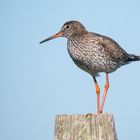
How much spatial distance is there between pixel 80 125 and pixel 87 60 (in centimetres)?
572

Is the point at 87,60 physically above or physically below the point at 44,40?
below

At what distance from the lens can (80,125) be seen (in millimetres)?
5414

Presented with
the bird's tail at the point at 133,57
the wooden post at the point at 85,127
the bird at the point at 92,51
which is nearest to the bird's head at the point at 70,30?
the bird at the point at 92,51

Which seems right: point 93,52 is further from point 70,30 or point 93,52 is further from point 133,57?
point 133,57

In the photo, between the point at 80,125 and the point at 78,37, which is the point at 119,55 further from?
the point at 80,125

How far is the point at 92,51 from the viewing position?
11.1 metres

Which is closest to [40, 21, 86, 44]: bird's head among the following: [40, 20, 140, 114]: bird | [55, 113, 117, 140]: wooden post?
[40, 20, 140, 114]: bird

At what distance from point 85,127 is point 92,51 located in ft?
19.3

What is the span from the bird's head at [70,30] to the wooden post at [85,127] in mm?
6915

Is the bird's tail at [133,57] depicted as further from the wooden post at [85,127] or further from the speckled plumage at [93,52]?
the wooden post at [85,127]

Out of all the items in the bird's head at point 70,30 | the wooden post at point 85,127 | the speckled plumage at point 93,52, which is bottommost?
the wooden post at point 85,127

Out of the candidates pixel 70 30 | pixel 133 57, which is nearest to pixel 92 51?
pixel 70 30

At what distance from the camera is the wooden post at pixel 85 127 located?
524 centimetres

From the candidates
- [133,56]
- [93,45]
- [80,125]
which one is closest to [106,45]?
[93,45]
